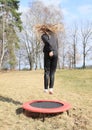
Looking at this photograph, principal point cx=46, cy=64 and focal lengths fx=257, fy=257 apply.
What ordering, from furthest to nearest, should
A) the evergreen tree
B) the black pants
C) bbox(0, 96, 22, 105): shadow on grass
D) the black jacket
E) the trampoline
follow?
the evergreen tree
bbox(0, 96, 22, 105): shadow on grass
the black pants
the black jacket
the trampoline

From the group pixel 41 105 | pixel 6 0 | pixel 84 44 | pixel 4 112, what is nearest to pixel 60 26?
pixel 41 105

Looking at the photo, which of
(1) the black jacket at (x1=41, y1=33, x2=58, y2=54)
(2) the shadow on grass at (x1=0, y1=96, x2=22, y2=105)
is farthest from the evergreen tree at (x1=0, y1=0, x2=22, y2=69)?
(1) the black jacket at (x1=41, y1=33, x2=58, y2=54)

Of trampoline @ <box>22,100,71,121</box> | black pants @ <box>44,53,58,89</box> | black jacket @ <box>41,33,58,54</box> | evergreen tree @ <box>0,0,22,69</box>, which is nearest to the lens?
trampoline @ <box>22,100,71,121</box>

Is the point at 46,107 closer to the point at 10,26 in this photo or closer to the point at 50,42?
the point at 50,42

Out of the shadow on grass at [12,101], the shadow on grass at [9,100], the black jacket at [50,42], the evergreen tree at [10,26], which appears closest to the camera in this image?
the shadow on grass at [12,101]

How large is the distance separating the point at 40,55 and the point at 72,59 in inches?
359

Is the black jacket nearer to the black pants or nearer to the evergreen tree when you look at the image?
the black pants

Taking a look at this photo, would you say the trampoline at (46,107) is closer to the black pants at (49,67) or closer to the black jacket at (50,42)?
the black pants at (49,67)

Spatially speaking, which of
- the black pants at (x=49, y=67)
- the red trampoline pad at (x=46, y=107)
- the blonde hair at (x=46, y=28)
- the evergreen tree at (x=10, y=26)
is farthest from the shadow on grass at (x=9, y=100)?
the evergreen tree at (x=10, y=26)

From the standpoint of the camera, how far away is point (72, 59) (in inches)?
1848

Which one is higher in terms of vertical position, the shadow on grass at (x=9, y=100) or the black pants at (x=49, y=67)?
the black pants at (x=49, y=67)

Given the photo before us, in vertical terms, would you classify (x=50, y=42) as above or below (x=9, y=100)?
above

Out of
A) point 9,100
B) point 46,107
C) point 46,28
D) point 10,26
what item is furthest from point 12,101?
point 10,26

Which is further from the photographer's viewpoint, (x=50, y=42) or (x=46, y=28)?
(x=46, y=28)
